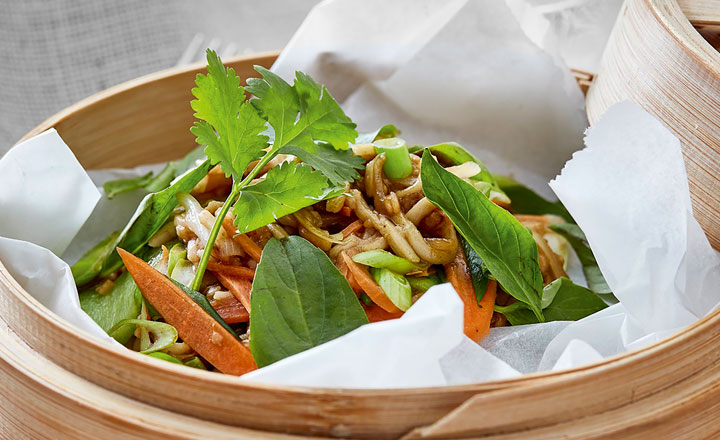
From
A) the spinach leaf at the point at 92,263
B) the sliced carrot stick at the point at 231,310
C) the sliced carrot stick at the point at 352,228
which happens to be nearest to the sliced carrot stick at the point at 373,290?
the sliced carrot stick at the point at 352,228

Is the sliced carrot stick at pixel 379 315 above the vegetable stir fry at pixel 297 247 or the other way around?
the other way around

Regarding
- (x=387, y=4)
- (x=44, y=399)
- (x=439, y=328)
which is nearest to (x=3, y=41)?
(x=387, y=4)

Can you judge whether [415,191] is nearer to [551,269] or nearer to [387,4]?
[551,269]

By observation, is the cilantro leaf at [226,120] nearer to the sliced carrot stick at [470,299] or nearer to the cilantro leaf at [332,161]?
the cilantro leaf at [332,161]

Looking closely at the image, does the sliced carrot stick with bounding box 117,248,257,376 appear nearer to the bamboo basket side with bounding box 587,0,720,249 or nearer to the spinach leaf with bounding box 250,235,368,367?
the spinach leaf with bounding box 250,235,368,367

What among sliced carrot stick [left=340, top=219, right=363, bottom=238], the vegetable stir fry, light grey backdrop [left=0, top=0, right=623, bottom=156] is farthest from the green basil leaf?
light grey backdrop [left=0, top=0, right=623, bottom=156]

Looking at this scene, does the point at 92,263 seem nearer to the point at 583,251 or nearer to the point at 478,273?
the point at 478,273
